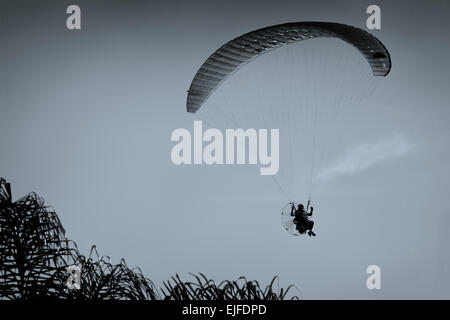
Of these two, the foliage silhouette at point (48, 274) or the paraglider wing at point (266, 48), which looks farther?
the paraglider wing at point (266, 48)

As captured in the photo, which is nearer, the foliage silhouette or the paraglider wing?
the foliage silhouette

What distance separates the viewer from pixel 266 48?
15719 mm

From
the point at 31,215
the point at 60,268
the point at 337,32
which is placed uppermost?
the point at 337,32

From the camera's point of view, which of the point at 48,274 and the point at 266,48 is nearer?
the point at 48,274

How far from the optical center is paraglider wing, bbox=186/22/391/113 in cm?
1413

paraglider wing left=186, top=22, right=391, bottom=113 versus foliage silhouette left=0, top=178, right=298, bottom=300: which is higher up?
paraglider wing left=186, top=22, right=391, bottom=113

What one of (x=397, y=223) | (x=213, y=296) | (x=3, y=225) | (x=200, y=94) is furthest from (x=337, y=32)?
(x=397, y=223)

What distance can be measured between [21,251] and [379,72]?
10699 mm

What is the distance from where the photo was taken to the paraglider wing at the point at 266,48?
14133 mm

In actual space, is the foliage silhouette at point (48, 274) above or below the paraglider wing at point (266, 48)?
below

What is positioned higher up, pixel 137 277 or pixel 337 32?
pixel 337 32
